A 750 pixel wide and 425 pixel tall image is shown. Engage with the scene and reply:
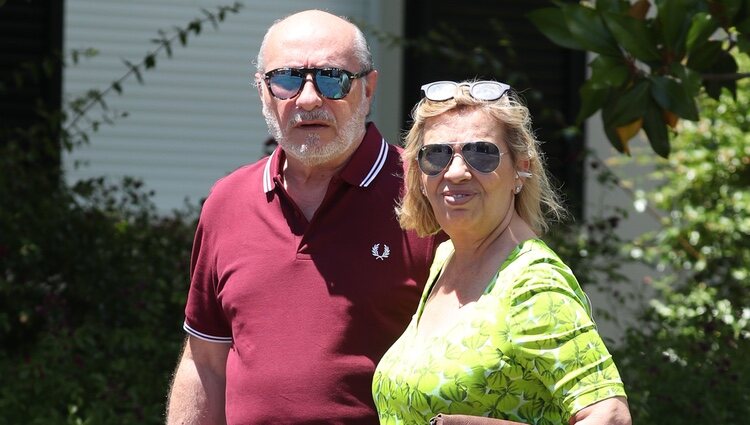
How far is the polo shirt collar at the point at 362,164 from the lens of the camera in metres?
3.27

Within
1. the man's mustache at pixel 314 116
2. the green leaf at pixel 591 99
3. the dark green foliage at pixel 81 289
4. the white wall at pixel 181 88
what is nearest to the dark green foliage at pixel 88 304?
the dark green foliage at pixel 81 289

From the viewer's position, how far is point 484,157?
2.74m

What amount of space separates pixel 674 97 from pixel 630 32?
0.26m

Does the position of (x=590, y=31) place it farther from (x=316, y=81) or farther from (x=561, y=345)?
(x=561, y=345)

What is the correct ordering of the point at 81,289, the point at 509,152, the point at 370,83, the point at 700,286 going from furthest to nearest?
the point at 700,286 < the point at 81,289 < the point at 370,83 < the point at 509,152

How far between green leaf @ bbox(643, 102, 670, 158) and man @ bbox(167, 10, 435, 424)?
1.28 m

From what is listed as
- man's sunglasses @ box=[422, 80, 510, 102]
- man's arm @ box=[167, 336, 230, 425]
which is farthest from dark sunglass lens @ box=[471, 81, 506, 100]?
man's arm @ box=[167, 336, 230, 425]

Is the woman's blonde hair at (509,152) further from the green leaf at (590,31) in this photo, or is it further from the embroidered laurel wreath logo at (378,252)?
the green leaf at (590,31)

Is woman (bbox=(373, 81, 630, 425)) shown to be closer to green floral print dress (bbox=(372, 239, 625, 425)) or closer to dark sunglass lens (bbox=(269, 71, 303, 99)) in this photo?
green floral print dress (bbox=(372, 239, 625, 425))

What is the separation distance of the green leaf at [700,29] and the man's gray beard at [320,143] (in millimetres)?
1437

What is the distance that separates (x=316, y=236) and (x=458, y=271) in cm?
51

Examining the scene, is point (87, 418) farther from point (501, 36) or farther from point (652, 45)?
point (501, 36)

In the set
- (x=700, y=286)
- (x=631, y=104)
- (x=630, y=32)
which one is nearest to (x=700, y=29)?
(x=630, y=32)

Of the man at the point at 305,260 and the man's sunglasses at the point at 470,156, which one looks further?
the man at the point at 305,260
